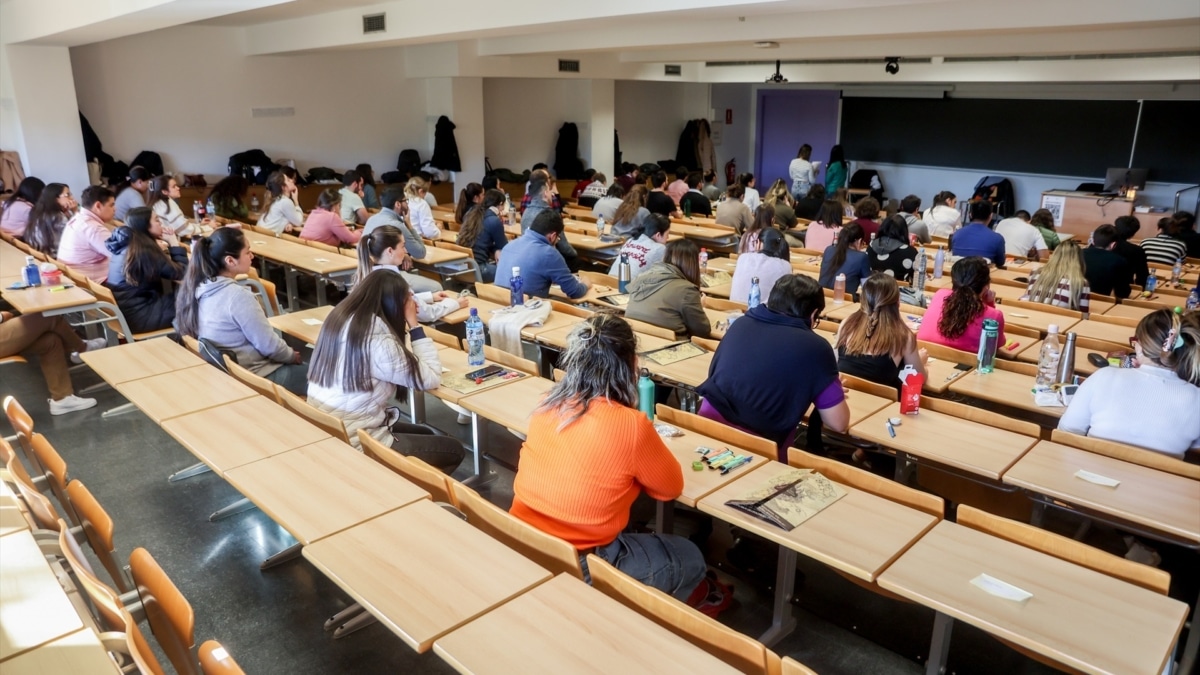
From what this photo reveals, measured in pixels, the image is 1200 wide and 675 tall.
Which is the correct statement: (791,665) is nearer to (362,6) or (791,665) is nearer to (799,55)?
(362,6)

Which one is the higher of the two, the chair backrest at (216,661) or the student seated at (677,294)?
the student seated at (677,294)

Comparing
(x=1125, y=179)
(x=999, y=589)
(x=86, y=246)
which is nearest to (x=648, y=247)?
(x=999, y=589)

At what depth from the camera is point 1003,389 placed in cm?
412

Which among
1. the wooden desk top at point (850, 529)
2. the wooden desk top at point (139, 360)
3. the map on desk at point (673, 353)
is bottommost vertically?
the wooden desk top at point (850, 529)

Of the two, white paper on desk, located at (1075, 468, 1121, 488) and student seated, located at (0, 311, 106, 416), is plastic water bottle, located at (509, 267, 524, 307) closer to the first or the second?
student seated, located at (0, 311, 106, 416)

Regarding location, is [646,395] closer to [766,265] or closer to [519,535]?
[519,535]

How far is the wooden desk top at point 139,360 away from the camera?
13.9ft

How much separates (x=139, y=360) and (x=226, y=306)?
0.54 m

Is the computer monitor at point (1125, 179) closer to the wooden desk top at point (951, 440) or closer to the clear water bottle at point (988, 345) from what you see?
the clear water bottle at point (988, 345)

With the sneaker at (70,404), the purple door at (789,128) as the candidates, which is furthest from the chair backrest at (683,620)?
the purple door at (789,128)

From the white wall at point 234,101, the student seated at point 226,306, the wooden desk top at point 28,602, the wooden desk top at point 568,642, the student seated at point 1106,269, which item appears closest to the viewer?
the wooden desk top at point 568,642

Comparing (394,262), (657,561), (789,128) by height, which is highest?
(789,128)

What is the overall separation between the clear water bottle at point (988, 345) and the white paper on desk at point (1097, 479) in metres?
1.26

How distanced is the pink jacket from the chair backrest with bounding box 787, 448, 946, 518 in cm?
590
